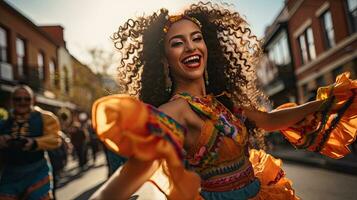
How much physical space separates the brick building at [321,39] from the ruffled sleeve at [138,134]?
1529cm

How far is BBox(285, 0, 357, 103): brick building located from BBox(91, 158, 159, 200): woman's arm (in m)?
15.4

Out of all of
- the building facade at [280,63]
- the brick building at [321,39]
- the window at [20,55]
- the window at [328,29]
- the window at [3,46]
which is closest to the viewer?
the brick building at [321,39]

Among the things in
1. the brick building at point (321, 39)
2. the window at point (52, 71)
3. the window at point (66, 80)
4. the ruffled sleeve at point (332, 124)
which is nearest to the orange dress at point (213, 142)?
the ruffled sleeve at point (332, 124)

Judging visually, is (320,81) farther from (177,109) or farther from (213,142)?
(177,109)

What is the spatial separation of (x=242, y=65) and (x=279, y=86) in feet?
85.1

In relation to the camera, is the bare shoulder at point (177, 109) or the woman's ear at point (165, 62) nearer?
the bare shoulder at point (177, 109)

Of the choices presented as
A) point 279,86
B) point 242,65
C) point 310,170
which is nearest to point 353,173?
point 310,170

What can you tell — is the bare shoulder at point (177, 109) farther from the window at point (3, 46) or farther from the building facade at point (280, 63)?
the building facade at point (280, 63)

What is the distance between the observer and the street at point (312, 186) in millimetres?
6505

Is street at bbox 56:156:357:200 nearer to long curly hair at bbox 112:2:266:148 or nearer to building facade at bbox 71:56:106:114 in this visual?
long curly hair at bbox 112:2:266:148

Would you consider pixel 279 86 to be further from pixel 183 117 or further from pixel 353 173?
pixel 183 117

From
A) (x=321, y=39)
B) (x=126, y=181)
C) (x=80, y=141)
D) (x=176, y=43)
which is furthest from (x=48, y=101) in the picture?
(x=126, y=181)

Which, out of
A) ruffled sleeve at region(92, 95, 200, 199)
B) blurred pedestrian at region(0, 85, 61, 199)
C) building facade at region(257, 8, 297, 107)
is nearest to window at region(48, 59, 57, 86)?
building facade at region(257, 8, 297, 107)

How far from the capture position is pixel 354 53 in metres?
15.6
